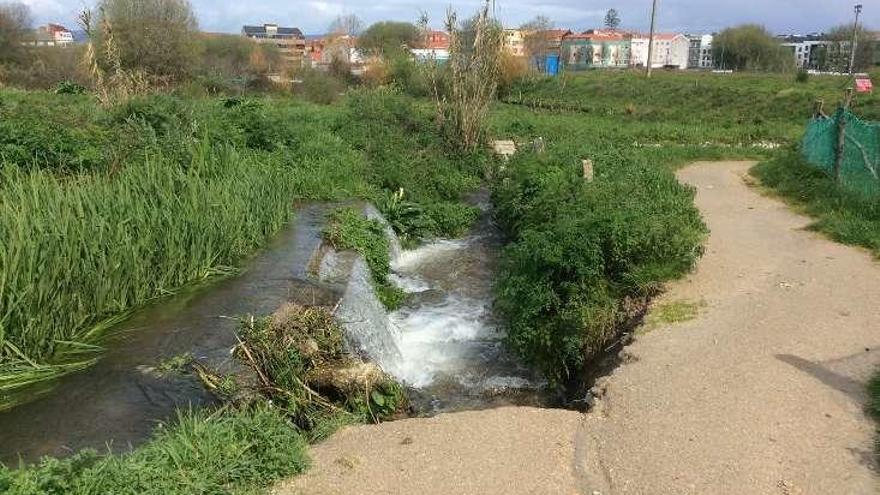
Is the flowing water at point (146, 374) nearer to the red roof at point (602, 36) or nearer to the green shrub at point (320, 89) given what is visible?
the green shrub at point (320, 89)

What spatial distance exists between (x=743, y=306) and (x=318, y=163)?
850 centimetres

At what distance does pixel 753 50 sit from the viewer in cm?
6028

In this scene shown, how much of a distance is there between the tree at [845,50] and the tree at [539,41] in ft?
71.0

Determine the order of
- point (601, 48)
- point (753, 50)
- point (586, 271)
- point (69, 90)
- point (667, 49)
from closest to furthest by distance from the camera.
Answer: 1. point (586, 271)
2. point (69, 90)
3. point (753, 50)
4. point (601, 48)
5. point (667, 49)

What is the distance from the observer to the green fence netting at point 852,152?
10.6 meters

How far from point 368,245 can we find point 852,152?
775 cm

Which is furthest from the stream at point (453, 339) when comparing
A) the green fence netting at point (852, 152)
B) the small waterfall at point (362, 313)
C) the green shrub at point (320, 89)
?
the green shrub at point (320, 89)

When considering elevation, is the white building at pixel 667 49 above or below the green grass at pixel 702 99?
above

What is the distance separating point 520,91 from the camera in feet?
131

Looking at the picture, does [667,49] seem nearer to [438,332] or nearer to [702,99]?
[702,99]

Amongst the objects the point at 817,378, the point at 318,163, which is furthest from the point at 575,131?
the point at 817,378

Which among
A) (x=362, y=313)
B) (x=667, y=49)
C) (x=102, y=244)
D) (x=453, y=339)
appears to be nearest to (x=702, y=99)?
(x=453, y=339)

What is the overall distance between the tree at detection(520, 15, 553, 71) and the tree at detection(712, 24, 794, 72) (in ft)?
51.0

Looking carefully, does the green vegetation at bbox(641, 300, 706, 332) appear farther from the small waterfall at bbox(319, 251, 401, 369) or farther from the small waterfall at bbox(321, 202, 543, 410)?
the small waterfall at bbox(319, 251, 401, 369)
